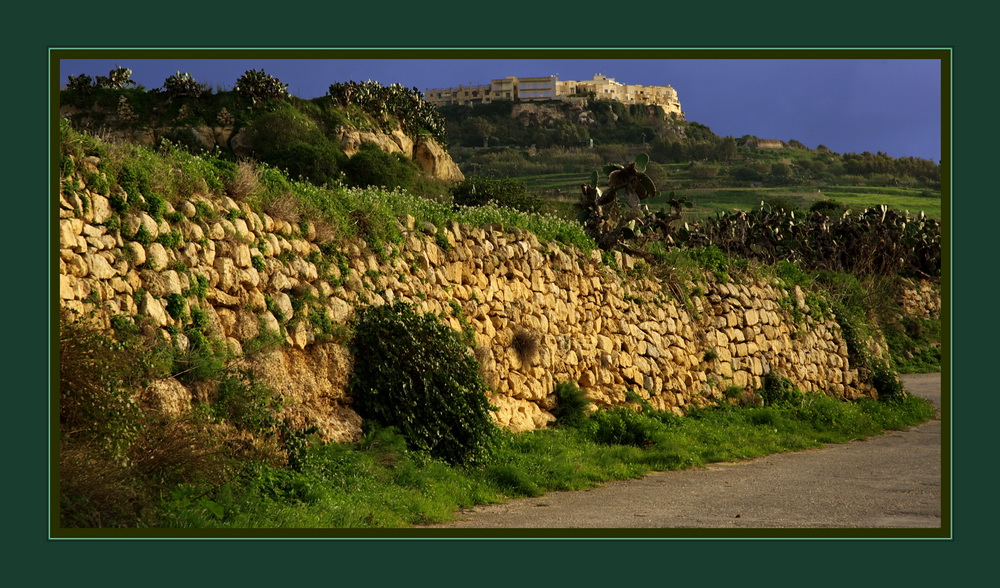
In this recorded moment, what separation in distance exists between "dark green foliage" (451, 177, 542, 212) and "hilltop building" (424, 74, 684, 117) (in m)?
28.2

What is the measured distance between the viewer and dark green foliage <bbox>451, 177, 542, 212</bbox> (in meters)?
26.8

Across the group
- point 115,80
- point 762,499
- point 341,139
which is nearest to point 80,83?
point 115,80

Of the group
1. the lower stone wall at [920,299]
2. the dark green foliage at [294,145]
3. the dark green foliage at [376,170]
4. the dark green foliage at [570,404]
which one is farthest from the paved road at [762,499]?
the dark green foliage at [376,170]

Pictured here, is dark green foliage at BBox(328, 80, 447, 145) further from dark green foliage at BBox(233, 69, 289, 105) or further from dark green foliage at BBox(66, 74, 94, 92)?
dark green foliage at BBox(66, 74, 94, 92)

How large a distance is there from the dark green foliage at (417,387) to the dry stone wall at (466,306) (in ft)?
0.75

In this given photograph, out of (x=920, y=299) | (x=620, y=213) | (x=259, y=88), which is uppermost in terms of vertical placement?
(x=259, y=88)

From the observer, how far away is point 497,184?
28234mm

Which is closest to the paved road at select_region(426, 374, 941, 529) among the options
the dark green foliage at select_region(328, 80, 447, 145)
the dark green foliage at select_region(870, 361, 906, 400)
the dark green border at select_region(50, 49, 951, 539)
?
the dark green border at select_region(50, 49, 951, 539)

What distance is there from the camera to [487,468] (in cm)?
923

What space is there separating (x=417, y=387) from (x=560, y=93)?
53.4 m

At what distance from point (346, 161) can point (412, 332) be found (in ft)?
77.7

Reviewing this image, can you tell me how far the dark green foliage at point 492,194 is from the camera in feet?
88.0
